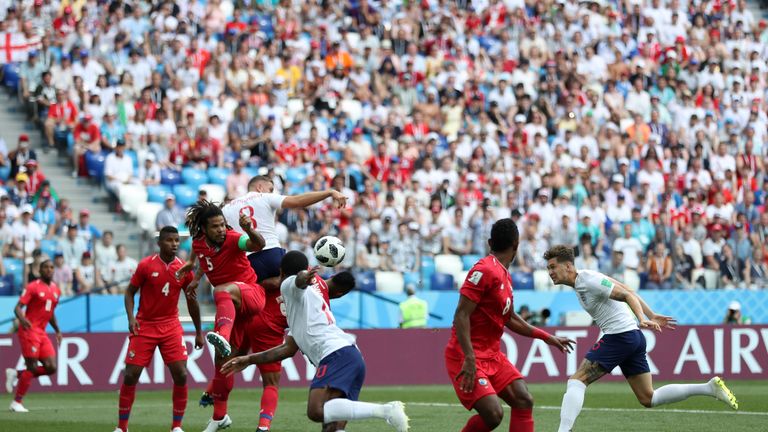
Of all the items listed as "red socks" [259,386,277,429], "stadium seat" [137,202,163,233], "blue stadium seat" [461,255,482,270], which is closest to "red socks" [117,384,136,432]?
"red socks" [259,386,277,429]

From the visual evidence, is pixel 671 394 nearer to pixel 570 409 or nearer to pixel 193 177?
pixel 570 409

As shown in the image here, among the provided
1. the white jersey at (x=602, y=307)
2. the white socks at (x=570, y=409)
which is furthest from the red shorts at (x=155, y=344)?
the white jersey at (x=602, y=307)

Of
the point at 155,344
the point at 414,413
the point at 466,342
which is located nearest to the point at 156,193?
the point at 414,413

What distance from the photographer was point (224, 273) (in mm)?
13875

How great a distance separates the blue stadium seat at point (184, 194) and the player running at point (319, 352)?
14.1 metres

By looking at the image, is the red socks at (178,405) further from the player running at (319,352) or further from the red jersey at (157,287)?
the player running at (319,352)

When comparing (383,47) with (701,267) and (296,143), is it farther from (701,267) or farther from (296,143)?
(701,267)

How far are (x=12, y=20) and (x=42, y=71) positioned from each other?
55.0 inches

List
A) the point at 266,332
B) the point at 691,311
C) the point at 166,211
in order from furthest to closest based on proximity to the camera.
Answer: the point at 691,311, the point at 166,211, the point at 266,332

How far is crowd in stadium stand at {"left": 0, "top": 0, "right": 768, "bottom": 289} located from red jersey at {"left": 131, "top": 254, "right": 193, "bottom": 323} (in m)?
8.96

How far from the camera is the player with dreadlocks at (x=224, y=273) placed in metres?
13.4

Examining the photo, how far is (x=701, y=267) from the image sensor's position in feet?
89.5

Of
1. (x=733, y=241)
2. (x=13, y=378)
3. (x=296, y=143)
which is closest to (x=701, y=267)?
(x=733, y=241)

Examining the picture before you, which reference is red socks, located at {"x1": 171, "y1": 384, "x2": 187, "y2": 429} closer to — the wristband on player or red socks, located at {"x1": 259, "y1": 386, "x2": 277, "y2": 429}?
red socks, located at {"x1": 259, "y1": 386, "x2": 277, "y2": 429}
